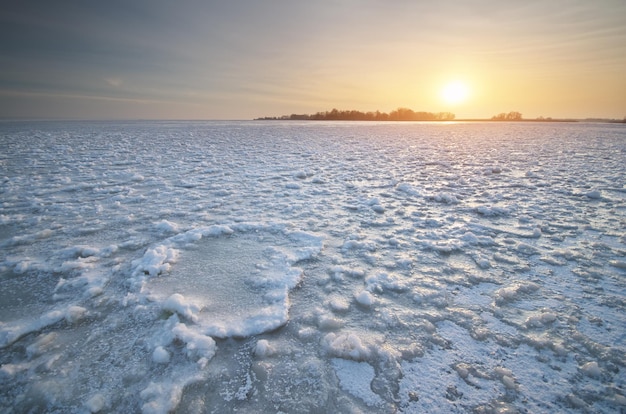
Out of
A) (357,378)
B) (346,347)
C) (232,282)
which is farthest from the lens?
(232,282)

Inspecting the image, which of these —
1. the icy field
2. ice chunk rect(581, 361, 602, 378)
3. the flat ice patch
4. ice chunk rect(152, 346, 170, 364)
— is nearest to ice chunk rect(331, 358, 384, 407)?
the icy field

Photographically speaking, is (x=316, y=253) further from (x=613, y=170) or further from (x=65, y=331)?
(x=613, y=170)

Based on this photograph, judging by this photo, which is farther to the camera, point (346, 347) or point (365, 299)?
point (365, 299)

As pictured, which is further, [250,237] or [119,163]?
[119,163]

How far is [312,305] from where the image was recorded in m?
2.63

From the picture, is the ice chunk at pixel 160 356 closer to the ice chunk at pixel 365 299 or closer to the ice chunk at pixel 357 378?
the ice chunk at pixel 357 378

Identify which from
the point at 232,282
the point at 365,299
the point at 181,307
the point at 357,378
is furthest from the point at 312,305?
the point at 181,307

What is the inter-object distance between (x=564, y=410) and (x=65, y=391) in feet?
10.1

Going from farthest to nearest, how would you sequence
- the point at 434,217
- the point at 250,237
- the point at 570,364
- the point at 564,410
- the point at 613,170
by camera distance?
1. the point at 613,170
2. the point at 434,217
3. the point at 250,237
4. the point at 570,364
5. the point at 564,410

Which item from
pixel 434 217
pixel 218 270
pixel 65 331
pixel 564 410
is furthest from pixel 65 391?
pixel 434 217

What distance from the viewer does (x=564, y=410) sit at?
1697mm

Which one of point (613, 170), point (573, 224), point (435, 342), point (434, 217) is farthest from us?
point (613, 170)

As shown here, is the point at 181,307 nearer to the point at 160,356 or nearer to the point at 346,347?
the point at 160,356

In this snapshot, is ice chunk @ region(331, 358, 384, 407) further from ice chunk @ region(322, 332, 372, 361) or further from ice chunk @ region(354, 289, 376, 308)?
ice chunk @ region(354, 289, 376, 308)
